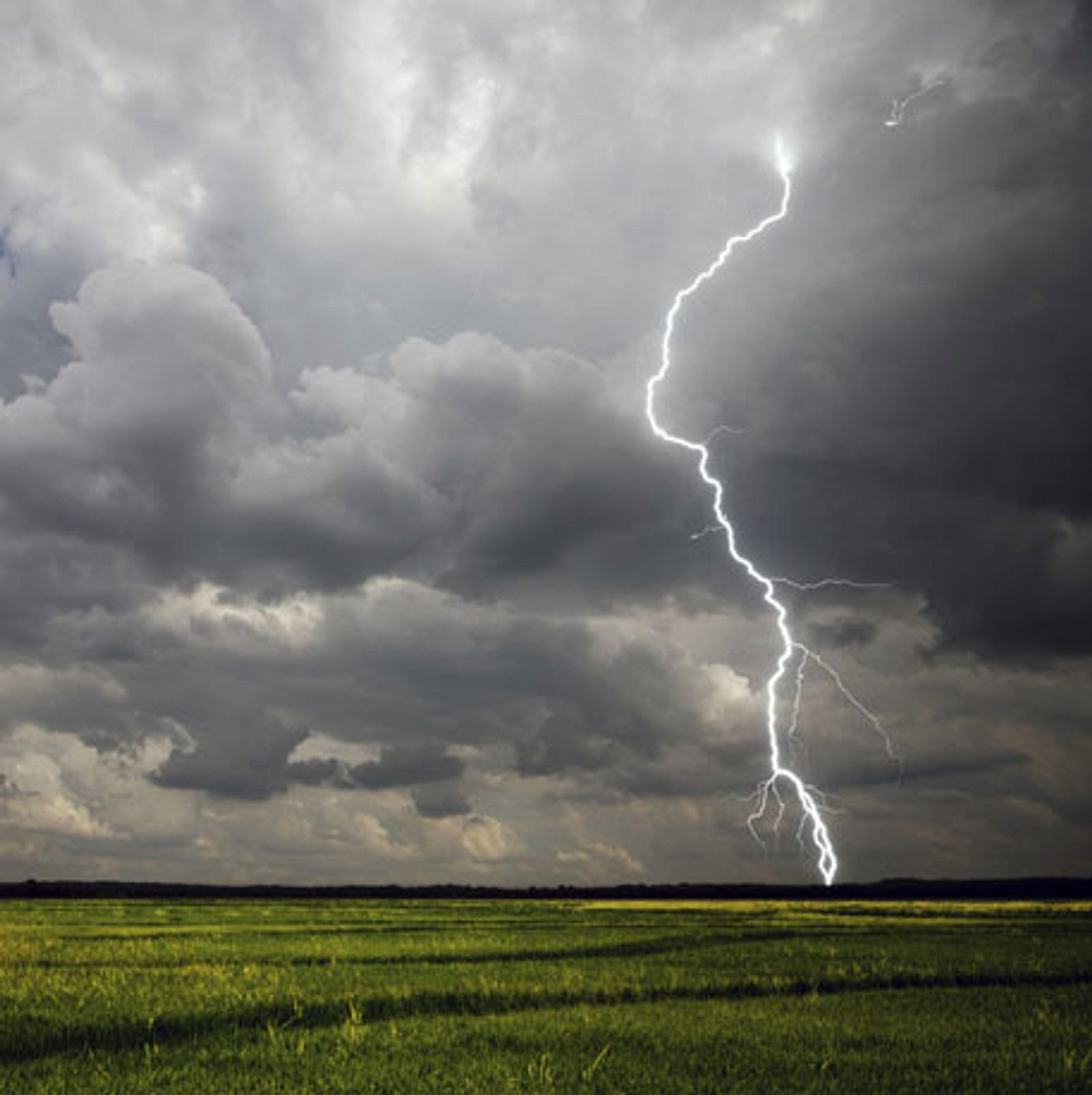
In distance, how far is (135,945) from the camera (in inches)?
1072

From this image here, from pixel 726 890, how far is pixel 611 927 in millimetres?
158335

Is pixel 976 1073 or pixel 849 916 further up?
pixel 976 1073

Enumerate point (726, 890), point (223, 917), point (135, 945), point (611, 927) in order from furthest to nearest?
1. point (726, 890)
2. point (223, 917)
3. point (611, 927)
4. point (135, 945)

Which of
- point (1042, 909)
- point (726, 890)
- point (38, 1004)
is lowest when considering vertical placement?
point (726, 890)

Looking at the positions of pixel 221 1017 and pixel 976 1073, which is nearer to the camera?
pixel 976 1073

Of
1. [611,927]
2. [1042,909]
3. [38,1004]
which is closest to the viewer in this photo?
[38,1004]

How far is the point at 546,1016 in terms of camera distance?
1294 centimetres

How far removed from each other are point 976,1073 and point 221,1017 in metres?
9.87

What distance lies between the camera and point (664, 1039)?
1107cm

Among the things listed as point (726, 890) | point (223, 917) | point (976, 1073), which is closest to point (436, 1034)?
point (976, 1073)

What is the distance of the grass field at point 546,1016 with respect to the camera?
9227 mm

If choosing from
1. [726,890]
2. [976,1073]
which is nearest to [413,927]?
[976,1073]

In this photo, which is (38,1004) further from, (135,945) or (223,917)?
(223,917)

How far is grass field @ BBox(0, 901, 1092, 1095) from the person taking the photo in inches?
363
